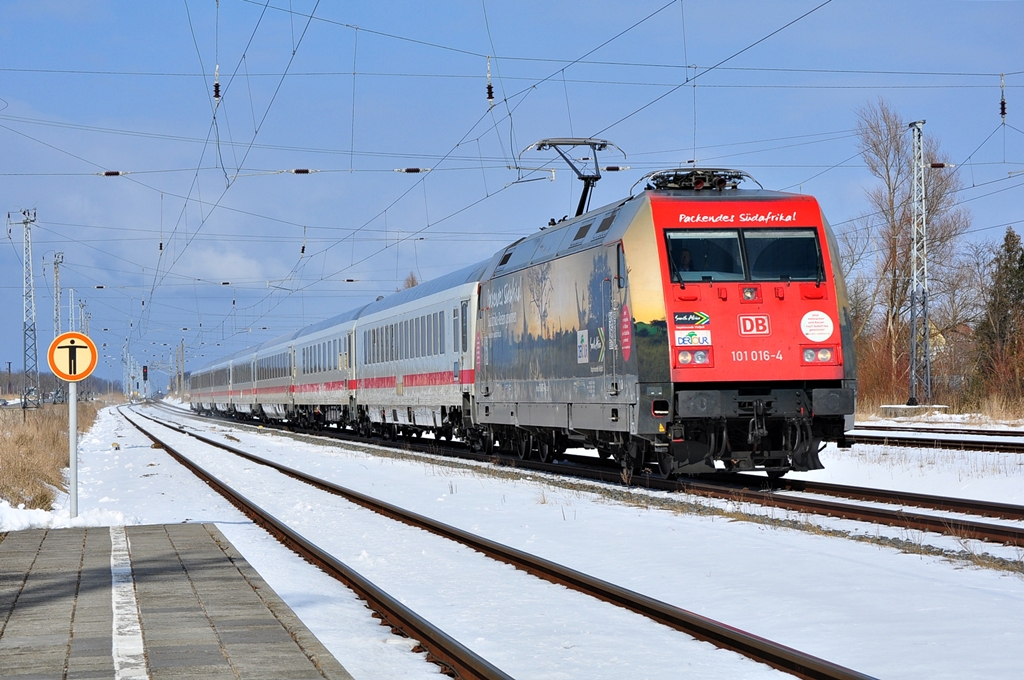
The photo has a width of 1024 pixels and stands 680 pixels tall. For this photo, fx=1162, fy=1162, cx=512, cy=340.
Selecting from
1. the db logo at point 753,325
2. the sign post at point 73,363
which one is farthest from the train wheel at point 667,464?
the sign post at point 73,363

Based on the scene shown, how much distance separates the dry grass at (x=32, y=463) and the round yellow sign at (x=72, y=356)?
2.22 m

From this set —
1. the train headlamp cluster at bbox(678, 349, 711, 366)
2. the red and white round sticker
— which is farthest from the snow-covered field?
the red and white round sticker

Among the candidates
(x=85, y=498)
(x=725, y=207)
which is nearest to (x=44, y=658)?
(x=725, y=207)

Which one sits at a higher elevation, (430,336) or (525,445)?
(430,336)

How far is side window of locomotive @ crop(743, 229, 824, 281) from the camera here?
14.4 metres

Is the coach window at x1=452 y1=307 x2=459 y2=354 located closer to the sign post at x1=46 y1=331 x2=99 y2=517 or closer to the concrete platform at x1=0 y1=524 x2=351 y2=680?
the sign post at x1=46 y1=331 x2=99 y2=517

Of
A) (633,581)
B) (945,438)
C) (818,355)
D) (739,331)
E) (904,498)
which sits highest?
(739,331)

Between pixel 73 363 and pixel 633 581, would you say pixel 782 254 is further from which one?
pixel 73 363

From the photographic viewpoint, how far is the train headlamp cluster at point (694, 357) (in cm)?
1390

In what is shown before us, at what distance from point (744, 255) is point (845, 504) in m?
3.54

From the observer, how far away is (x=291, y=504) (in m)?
15.5

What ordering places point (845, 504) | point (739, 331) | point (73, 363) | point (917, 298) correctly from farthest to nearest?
1. point (917, 298)
2. point (739, 331)
3. point (73, 363)
4. point (845, 504)

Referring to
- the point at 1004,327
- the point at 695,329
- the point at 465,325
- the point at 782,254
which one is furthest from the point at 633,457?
the point at 1004,327

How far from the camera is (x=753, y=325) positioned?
1409cm
